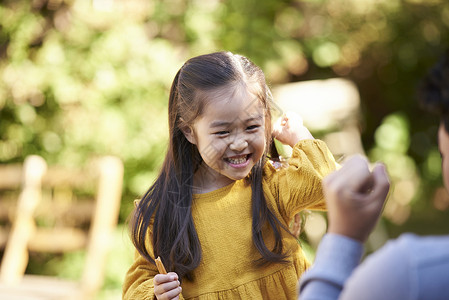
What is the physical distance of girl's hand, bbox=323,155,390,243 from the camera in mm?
922

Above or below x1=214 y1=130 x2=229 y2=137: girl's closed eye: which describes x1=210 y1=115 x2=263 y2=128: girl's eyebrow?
above

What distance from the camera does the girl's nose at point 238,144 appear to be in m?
1.39

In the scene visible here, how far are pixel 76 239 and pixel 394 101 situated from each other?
3.69m

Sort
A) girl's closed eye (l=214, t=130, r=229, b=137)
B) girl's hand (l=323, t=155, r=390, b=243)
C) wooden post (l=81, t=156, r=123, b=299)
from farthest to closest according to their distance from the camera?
wooden post (l=81, t=156, r=123, b=299) < girl's closed eye (l=214, t=130, r=229, b=137) < girl's hand (l=323, t=155, r=390, b=243)

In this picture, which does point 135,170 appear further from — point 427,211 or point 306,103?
point 427,211

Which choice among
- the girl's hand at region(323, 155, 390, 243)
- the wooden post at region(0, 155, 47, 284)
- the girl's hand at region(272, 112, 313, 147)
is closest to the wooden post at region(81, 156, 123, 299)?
the wooden post at region(0, 155, 47, 284)

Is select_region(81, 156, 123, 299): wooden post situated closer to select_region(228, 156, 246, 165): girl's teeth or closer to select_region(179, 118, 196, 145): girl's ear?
select_region(179, 118, 196, 145): girl's ear

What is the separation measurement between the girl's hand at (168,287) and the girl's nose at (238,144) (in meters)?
0.32

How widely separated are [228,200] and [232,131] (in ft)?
0.65

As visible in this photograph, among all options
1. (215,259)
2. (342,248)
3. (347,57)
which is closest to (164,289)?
(215,259)

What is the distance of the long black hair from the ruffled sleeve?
4 centimetres

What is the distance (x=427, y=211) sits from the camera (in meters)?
5.67

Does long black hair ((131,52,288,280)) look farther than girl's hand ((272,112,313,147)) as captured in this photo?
No

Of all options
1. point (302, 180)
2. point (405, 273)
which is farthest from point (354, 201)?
point (302, 180)
